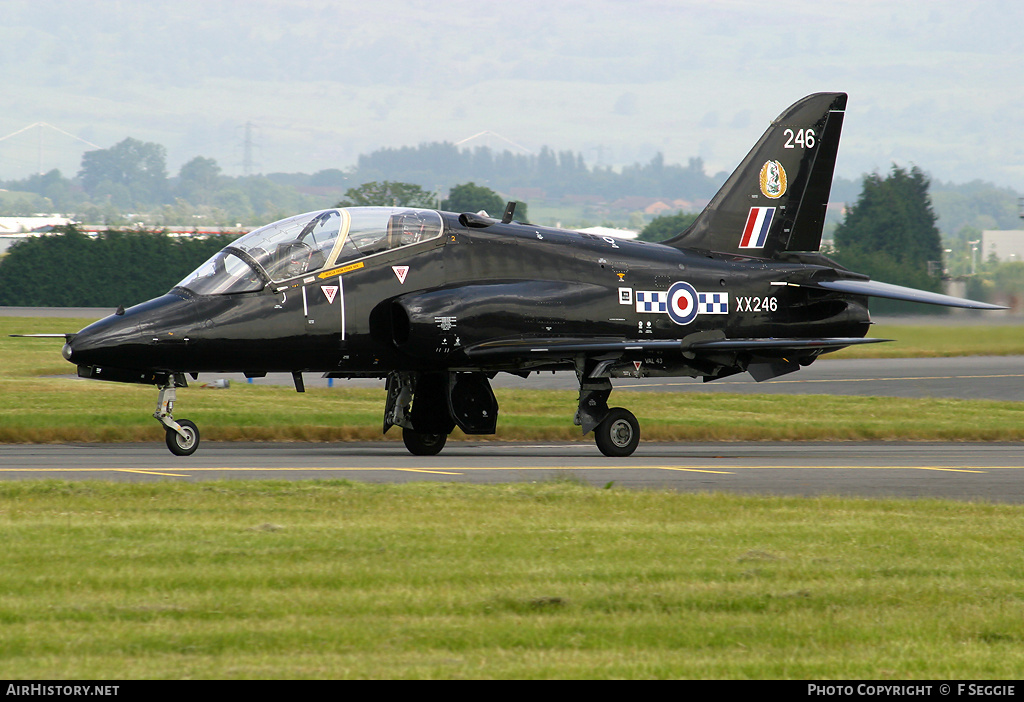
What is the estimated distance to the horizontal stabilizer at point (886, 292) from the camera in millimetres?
19766

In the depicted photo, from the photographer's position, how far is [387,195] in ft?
433

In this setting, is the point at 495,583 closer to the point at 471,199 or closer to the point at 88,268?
the point at 88,268

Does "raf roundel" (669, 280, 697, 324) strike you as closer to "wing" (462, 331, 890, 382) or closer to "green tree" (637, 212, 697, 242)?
"wing" (462, 331, 890, 382)

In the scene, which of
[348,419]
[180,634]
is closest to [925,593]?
[180,634]

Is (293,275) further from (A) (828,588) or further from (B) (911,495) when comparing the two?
(A) (828,588)

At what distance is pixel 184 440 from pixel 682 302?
313 inches

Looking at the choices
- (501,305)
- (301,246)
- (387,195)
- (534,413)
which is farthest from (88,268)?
(501,305)

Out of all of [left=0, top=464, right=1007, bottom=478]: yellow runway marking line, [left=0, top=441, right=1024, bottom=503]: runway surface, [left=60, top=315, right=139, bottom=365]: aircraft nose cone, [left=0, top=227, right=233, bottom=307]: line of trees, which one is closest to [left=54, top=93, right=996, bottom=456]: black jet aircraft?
[left=60, top=315, right=139, bottom=365]: aircraft nose cone

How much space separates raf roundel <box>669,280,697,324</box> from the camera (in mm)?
19312

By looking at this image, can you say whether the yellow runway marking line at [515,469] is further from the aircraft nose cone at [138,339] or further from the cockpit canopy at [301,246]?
the cockpit canopy at [301,246]

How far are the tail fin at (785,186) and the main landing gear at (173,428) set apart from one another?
9.04m

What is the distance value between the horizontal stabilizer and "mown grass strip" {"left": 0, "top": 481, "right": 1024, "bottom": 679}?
8.37m

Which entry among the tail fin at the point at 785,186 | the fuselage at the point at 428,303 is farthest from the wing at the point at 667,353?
the tail fin at the point at 785,186

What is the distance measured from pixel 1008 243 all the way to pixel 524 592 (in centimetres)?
6372
